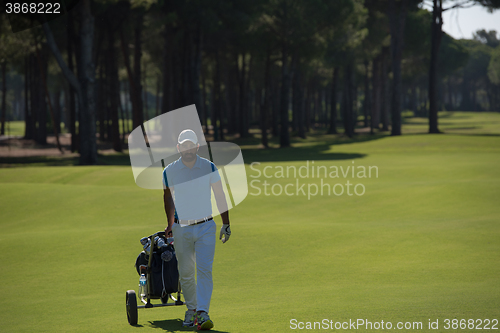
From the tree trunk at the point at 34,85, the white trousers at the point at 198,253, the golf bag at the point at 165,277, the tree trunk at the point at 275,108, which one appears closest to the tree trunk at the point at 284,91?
the tree trunk at the point at 275,108

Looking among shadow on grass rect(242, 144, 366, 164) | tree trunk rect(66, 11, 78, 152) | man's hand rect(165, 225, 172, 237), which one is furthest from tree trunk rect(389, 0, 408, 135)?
man's hand rect(165, 225, 172, 237)

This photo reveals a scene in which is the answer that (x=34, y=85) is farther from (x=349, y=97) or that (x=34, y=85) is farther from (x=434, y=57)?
(x=434, y=57)

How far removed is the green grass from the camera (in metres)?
7.13

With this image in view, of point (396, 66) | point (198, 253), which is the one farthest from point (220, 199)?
point (396, 66)

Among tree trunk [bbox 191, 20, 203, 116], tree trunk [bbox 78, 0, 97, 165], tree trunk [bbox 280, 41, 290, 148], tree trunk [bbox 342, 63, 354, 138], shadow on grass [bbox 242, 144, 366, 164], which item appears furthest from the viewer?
tree trunk [bbox 342, 63, 354, 138]

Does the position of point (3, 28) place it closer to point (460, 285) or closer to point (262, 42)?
point (262, 42)

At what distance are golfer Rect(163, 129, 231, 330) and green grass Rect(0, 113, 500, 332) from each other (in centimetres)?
51

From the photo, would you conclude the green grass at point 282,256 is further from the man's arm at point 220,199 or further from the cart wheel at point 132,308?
the man's arm at point 220,199

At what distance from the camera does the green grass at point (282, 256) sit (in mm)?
7129

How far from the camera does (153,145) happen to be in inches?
2060

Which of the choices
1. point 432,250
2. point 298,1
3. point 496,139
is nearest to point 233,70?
point 298,1

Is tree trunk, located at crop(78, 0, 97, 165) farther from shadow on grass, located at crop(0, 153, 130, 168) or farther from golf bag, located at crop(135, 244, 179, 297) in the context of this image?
golf bag, located at crop(135, 244, 179, 297)

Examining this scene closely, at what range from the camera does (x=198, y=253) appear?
6.16 m

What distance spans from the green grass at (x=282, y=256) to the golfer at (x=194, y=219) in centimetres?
51
